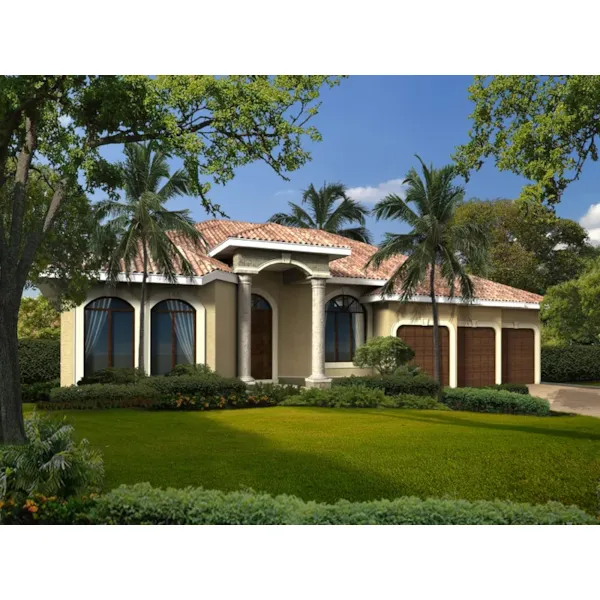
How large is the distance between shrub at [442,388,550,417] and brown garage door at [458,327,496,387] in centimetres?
248

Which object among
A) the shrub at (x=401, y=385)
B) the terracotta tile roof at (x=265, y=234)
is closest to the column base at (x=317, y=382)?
the shrub at (x=401, y=385)

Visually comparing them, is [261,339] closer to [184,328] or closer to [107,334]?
[184,328]

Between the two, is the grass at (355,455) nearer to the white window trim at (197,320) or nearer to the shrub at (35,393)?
the shrub at (35,393)

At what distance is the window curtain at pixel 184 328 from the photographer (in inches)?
507

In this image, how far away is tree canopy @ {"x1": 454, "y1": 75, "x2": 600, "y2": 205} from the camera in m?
7.96

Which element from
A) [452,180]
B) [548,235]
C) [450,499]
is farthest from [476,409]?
[450,499]

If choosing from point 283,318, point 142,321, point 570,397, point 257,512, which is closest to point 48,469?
point 257,512

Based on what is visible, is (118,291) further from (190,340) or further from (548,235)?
(548,235)

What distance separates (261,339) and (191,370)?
2.24 m

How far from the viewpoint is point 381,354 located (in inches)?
570

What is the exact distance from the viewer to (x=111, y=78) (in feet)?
25.3

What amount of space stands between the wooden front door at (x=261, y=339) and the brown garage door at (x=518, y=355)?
707 centimetres

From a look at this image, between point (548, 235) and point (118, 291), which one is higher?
point (548, 235)
